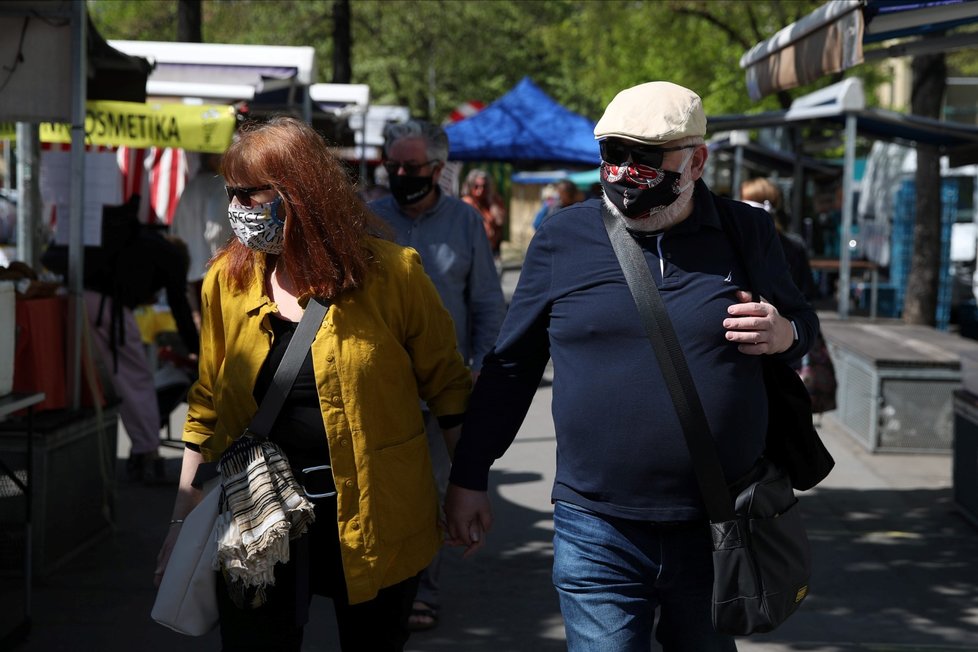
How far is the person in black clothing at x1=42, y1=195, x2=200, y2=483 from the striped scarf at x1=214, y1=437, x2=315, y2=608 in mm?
4414

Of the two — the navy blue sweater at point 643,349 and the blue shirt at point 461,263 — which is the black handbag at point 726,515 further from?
the blue shirt at point 461,263

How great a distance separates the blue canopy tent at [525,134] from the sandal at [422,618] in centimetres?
1199

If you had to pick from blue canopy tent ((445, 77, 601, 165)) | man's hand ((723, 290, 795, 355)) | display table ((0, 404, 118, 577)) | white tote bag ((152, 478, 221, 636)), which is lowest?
display table ((0, 404, 118, 577))

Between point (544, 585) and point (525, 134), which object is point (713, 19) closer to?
point (525, 134)

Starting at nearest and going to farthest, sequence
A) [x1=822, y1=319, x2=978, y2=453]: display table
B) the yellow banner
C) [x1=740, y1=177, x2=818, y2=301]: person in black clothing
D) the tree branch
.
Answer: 1. [x1=740, y1=177, x2=818, y2=301]: person in black clothing
2. [x1=822, y1=319, x2=978, y2=453]: display table
3. the yellow banner
4. the tree branch

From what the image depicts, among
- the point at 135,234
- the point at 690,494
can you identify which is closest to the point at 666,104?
the point at 690,494

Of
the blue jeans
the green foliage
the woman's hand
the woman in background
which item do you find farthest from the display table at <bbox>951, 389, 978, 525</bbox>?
the green foliage

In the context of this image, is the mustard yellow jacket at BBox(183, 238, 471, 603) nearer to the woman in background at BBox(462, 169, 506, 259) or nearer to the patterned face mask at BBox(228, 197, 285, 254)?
the patterned face mask at BBox(228, 197, 285, 254)

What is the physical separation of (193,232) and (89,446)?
3941 mm

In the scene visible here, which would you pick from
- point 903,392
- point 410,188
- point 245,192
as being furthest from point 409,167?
point 903,392

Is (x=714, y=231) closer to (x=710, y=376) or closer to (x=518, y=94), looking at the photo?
(x=710, y=376)

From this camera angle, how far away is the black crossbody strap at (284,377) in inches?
116

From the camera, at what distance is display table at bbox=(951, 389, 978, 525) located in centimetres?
669

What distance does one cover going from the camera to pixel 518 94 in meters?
18.6
